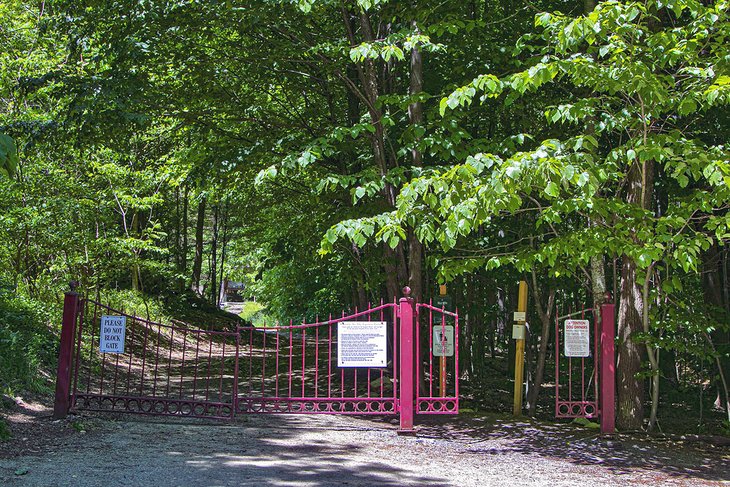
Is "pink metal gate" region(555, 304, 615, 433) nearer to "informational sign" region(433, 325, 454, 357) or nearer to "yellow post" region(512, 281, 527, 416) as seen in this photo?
"yellow post" region(512, 281, 527, 416)

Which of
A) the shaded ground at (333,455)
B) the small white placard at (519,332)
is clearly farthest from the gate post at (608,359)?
the small white placard at (519,332)

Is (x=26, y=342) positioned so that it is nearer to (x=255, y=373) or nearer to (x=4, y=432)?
(x=4, y=432)

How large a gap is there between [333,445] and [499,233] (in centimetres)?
574

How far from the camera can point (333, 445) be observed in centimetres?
788

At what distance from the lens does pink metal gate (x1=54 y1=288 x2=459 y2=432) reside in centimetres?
841

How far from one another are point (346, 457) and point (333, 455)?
0.16 m

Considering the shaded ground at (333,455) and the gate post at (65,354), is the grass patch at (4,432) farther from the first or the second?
the gate post at (65,354)

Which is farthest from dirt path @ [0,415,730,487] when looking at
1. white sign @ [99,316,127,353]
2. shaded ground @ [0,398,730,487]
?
white sign @ [99,316,127,353]

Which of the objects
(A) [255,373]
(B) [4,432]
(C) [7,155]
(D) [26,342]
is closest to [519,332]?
(B) [4,432]

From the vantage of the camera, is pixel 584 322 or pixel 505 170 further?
pixel 584 322

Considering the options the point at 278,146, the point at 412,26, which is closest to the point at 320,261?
the point at 278,146

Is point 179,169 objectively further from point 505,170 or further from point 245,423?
point 505,170

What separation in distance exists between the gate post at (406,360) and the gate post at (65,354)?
3982 mm

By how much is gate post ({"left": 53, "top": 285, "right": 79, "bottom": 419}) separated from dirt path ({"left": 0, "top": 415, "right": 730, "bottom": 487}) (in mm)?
412
